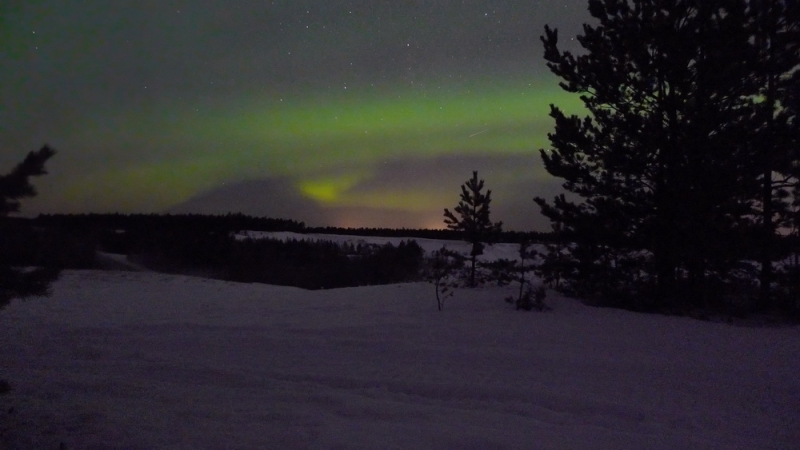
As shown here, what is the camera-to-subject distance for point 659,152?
13.5 metres

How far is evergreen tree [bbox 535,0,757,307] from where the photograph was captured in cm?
1268

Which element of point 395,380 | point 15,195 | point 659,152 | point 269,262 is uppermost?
point 659,152

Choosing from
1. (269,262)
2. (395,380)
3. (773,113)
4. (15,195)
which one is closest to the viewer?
(15,195)

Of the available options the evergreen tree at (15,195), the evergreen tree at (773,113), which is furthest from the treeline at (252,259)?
the evergreen tree at (15,195)

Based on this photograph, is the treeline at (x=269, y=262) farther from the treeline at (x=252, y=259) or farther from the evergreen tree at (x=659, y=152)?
the evergreen tree at (x=659, y=152)

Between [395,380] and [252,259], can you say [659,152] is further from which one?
[252,259]

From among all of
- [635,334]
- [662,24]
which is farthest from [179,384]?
[662,24]

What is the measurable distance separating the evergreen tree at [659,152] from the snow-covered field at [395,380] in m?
1.89

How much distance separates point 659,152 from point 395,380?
993 cm

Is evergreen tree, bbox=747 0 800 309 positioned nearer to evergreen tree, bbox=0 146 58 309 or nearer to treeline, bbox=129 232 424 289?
evergreen tree, bbox=0 146 58 309

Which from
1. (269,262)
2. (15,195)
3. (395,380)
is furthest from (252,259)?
(15,195)

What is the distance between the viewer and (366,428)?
16.6ft

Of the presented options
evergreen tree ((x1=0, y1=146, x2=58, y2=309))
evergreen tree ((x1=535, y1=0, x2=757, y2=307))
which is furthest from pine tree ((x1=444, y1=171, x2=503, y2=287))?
evergreen tree ((x1=0, y1=146, x2=58, y2=309))

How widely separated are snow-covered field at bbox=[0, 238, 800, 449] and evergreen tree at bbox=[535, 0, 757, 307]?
189 centimetres
